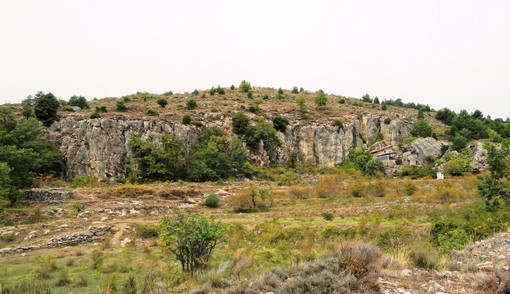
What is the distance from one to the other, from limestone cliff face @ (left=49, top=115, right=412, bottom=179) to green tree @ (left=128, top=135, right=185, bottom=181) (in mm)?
1550

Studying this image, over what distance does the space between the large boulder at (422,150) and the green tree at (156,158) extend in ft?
104

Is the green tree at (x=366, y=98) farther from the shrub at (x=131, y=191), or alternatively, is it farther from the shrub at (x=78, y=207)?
the shrub at (x=78, y=207)

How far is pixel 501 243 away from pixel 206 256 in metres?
8.19

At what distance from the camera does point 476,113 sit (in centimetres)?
7519

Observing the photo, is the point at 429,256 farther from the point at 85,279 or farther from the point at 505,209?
the point at 85,279

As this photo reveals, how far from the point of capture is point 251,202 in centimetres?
2209

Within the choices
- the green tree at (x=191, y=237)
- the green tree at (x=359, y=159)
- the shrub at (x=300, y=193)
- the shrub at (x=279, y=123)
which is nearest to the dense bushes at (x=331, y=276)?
the green tree at (x=191, y=237)

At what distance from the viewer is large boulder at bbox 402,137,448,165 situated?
143 feet

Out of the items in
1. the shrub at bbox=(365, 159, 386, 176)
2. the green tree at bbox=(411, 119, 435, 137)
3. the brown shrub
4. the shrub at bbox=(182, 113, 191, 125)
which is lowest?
the shrub at bbox=(365, 159, 386, 176)

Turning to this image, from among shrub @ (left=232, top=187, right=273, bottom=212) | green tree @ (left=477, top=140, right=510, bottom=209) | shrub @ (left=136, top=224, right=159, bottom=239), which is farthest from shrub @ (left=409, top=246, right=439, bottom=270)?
shrub @ (left=232, top=187, right=273, bottom=212)

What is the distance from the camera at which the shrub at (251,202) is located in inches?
861

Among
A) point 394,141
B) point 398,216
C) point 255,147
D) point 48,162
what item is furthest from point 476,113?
point 48,162

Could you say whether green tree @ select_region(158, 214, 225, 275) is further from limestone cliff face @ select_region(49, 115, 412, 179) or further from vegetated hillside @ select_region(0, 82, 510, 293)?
limestone cliff face @ select_region(49, 115, 412, 179)

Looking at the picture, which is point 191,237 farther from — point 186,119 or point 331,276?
point 186,119
